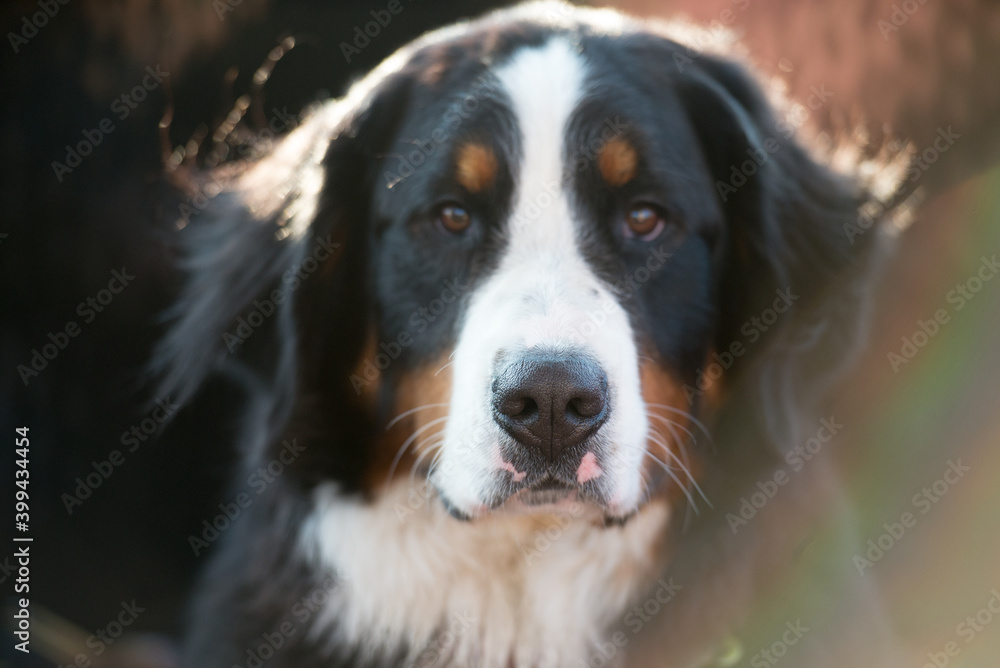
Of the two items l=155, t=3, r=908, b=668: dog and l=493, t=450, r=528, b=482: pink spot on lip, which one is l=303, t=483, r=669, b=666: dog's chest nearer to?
l=155, t=3, r=908, b=668: dog

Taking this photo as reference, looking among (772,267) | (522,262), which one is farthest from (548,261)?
(772,267)

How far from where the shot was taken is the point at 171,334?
219 cm

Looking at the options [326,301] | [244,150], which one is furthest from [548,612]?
[244,150]

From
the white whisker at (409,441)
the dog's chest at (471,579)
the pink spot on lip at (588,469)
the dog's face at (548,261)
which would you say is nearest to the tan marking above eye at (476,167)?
the dog's face at (548,261)

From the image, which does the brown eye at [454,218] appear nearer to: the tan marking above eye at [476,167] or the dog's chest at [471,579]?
the tan marking above eye at [476,167]

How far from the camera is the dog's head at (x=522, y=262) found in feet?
5.17

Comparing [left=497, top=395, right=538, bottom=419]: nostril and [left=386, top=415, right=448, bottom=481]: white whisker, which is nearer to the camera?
[left=497, top=395, right=538, bottom=419]: nostril

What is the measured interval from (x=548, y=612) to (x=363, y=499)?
50 cm

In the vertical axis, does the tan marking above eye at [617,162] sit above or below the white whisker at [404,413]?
above

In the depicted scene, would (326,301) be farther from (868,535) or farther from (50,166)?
(868,535)

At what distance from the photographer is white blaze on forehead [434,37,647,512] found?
1533 mm

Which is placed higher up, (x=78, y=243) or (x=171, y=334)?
(x=78, y=243)

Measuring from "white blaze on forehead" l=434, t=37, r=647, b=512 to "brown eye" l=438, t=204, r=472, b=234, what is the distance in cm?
10

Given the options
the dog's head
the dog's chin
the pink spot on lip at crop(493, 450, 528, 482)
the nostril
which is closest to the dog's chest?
the dog's head
